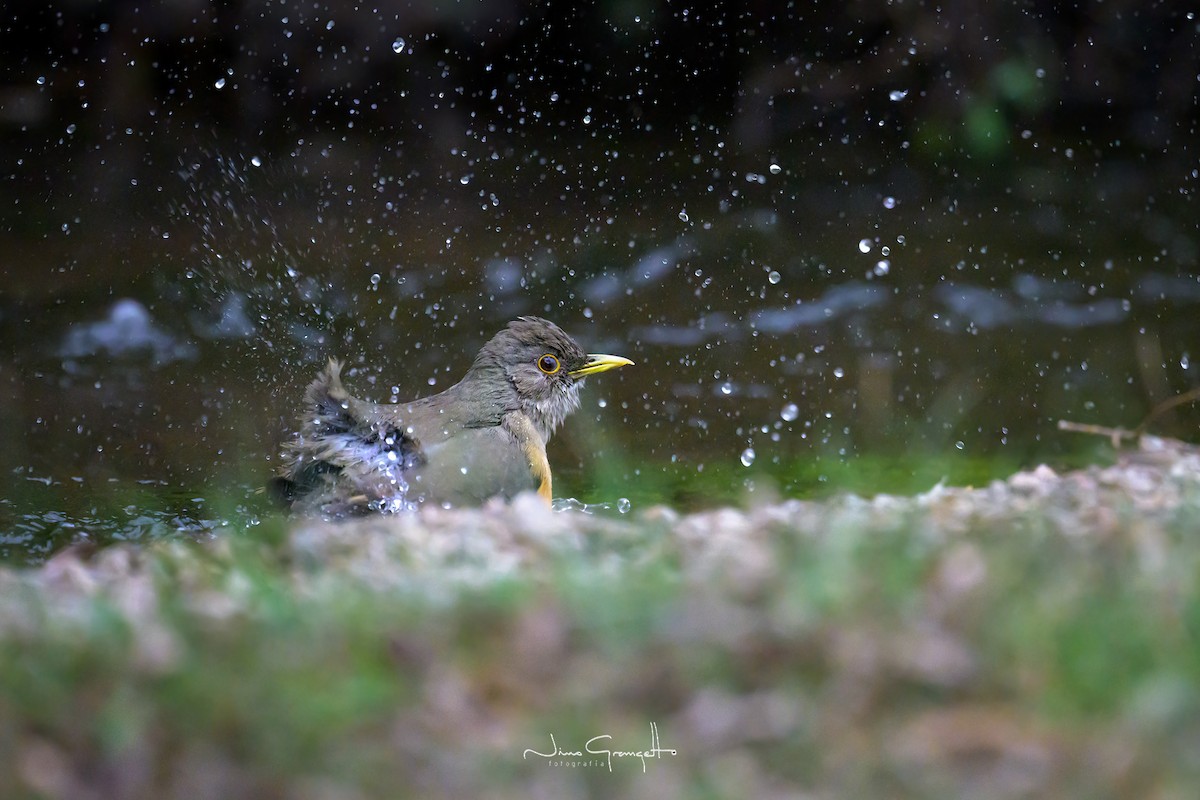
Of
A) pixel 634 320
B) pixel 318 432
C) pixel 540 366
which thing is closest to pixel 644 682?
pixel 318 432

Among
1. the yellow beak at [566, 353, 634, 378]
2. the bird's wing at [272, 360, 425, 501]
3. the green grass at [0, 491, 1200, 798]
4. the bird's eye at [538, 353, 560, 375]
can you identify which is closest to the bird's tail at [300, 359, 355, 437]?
the bird's wing at [272, 360, 425, 501]

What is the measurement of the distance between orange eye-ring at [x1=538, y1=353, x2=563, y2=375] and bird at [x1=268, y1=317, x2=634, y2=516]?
66mm

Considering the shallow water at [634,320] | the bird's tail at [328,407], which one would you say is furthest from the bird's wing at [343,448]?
the shallow water at [634,320]

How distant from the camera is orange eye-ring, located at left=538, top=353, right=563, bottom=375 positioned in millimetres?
5883

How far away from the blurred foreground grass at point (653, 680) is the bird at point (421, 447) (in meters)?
1.78

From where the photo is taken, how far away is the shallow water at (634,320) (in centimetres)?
698

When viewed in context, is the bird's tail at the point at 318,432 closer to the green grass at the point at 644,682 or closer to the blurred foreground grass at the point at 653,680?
the blurred foreground grass at the point at 653,680

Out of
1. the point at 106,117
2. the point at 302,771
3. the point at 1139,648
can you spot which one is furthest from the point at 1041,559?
the point at 106,117

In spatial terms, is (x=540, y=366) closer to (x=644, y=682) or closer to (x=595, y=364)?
(x=595, y=364)

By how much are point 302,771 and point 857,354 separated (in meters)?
6.14

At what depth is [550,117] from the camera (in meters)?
9.96

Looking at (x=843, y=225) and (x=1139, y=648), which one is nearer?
(x=1139, y=648)

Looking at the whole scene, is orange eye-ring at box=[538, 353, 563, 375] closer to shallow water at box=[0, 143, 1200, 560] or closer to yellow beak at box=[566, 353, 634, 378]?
yellow beak at box=[566, 353, 634, 378]

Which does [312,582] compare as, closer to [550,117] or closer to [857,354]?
[857,354]
